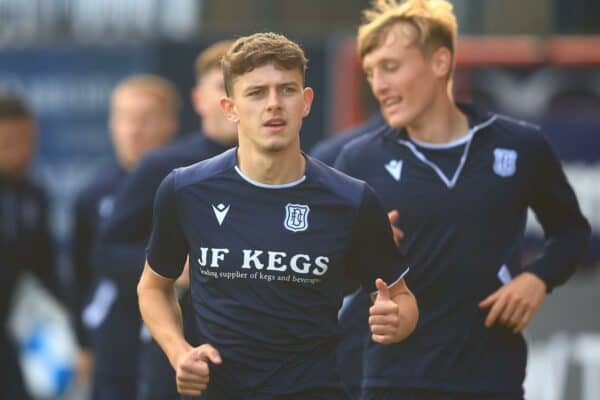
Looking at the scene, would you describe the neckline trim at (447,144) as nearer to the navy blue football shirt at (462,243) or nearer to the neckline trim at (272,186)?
the navy blue football shirt at (462,243)

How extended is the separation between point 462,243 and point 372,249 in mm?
884

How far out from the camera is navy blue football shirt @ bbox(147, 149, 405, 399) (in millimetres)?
5715

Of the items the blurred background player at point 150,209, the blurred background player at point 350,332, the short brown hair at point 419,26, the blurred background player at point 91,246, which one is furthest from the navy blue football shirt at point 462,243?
the blurred background player at point 91,246

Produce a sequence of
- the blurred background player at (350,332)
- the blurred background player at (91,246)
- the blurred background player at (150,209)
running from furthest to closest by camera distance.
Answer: the blurred background player at (91,246)
the blurred background player at (150,209)
the blurred background player at (350,332)

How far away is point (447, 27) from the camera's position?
6996mm

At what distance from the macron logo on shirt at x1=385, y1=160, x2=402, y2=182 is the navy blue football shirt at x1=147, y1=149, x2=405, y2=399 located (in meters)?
0.87

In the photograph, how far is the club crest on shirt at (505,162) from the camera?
6.73 m

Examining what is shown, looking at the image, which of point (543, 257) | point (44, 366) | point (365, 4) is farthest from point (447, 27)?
point (365, 4)

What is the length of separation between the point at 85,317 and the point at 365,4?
6.67 meters

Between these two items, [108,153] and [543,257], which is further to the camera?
[108,153]

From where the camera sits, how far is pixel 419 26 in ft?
22.6

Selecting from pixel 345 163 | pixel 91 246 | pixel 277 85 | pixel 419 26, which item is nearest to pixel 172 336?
pixel 277 85

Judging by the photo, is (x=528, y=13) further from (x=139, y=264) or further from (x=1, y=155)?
(x=139, y=264)

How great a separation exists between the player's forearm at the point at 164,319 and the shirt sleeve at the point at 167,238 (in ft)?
0.25
